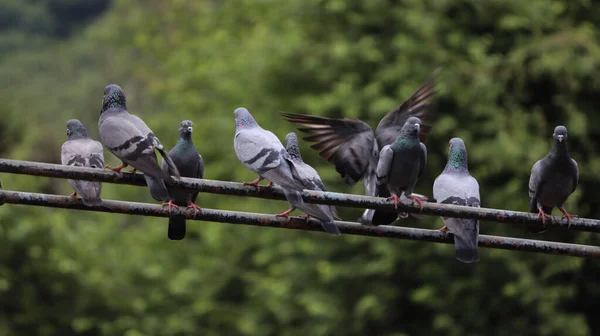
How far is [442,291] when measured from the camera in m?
14.3

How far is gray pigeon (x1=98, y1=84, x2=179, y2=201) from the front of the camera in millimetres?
5605

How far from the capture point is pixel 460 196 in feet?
22.7

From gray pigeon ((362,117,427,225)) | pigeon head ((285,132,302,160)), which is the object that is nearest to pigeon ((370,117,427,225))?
gray pigeon ((362,117,427,225))

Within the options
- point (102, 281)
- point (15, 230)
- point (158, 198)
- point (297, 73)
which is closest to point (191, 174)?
point (158, 198)

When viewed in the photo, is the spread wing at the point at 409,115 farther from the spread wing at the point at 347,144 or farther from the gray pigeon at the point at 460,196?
the gray pigeon at the point at 460,196

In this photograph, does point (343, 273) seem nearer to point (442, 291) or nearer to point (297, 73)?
point (442, 291)

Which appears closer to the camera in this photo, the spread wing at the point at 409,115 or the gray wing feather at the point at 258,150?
the gray wing feather at the point at 258,150

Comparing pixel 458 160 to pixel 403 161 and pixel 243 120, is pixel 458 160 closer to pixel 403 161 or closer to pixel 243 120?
pixel 403 161

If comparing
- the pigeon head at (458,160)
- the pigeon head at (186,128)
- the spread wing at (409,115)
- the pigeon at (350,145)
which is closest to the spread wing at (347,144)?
the pigeon at (350,145)

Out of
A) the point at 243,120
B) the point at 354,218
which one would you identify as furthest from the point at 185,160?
the point at 354,218

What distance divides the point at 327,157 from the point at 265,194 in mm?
2548

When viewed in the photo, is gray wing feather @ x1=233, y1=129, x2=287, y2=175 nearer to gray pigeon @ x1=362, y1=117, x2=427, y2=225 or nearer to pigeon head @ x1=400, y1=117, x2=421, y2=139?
gray pigeon @ x1=362, y1=117, x2=427, y2=225

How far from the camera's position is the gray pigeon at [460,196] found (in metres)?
6.30

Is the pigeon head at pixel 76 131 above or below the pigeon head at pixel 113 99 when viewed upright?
below
